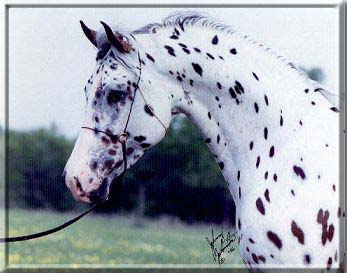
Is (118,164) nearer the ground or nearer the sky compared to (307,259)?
nearer the sky

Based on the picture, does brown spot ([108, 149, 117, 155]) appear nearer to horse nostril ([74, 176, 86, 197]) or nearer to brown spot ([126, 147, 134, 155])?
brown spot ([126, 147, 134, 155])

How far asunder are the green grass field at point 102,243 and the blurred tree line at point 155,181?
3.1 inches

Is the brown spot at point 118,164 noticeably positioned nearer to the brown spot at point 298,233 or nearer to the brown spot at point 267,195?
the brown spot at point 267,195

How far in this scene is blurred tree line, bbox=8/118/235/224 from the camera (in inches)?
129

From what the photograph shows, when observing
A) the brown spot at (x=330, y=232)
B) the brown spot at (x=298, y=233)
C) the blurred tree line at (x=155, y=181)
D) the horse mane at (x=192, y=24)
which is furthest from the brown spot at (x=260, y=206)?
the blurred tree line at (x=155, y=181)

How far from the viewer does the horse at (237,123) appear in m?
1.91

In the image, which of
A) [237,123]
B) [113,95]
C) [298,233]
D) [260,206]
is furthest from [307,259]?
[113,95]

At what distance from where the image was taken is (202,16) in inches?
83.7

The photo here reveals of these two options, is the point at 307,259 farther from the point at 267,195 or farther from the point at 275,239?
the point at 267,195

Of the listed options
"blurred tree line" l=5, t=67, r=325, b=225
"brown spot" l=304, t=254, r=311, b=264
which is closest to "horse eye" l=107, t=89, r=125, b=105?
"brown spot" l=304, t=254, r=311, b=264

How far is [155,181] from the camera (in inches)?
132

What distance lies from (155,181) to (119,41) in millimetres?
1468

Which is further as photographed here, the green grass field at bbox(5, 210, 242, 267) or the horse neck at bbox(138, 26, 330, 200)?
the green grass field at bbox(5, 210, 242, 267)

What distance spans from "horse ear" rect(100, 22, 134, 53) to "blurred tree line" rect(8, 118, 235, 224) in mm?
1300
